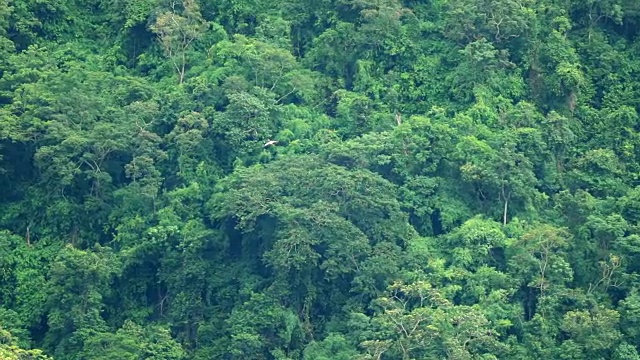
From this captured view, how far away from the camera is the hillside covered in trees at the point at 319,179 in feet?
91.0

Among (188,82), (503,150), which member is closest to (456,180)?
(503,150)

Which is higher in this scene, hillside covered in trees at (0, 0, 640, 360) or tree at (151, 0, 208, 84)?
tree at (151, 0, 208, 84)

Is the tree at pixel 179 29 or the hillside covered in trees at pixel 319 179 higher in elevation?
the tree at pixel 179 29

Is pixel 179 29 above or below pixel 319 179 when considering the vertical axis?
above

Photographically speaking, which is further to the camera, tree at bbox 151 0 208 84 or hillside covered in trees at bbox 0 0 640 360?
tree at bbox 151 0 208 84

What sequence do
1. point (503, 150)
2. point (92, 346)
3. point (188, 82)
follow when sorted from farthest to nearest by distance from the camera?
point (188, 82) < point (503, 150) < point (92, 346)

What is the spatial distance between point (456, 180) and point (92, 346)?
6729 millimetres

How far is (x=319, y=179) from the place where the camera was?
94.4 feet

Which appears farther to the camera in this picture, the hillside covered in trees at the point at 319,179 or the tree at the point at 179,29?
the tree at the point at 179,29

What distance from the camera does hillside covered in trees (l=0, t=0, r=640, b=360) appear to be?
27.7 meters

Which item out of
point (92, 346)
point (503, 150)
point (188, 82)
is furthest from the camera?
point (188, 82)

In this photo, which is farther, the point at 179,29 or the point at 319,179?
the point at 179,29

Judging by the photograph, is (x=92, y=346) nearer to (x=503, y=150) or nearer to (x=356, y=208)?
(x=356, y=208)

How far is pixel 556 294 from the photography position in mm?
27703
